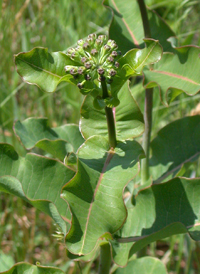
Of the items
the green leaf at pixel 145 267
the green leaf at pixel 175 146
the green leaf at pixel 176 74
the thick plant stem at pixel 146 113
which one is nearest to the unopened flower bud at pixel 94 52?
the green leaf at pixel 176 74

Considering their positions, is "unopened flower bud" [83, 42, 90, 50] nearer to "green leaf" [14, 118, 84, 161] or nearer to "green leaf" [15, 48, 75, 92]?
"green leaf" [15, 48, 75, 92]

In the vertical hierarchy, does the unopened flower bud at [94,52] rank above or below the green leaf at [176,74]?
above

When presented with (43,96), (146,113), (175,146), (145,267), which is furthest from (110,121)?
(43,96)

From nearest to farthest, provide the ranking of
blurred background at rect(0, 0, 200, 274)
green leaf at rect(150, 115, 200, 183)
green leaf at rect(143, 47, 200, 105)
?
green leaf at rect(143, 47, 200, 105) < green leaf at rect(150, 115, 200, 183) < blurred background at rect(0, 0, 200, 274)

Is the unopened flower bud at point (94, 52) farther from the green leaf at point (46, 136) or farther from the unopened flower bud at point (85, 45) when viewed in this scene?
the green leaf at point (46, 136)

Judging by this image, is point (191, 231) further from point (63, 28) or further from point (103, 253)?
point (63, 28)

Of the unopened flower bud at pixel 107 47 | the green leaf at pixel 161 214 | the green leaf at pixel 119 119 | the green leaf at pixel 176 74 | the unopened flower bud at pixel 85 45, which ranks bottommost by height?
the green leaf at pixel 161 214

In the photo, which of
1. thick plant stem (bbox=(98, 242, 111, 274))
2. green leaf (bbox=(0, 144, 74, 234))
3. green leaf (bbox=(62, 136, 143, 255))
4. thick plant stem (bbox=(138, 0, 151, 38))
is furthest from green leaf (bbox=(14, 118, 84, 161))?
thick plant stem (bbox=(138, 0, 151, 38))
